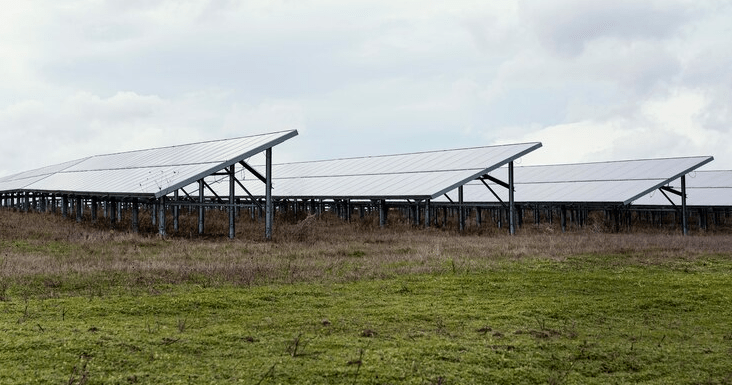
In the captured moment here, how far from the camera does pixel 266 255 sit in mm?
18109

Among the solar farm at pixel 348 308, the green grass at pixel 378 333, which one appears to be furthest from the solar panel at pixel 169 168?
the green grass at pixel 378 333

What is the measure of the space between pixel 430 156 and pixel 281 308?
29.2 meters

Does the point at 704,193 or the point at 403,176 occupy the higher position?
the point at 403,176

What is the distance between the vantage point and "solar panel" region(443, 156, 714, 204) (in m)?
34.1

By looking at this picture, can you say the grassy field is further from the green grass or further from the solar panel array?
the solar panel array

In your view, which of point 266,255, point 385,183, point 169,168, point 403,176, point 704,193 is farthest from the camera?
point 704,193

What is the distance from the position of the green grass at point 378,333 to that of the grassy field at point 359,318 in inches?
1.3

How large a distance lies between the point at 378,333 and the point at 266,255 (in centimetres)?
982

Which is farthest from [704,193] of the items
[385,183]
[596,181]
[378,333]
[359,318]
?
[378,333]

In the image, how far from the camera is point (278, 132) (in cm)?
2648

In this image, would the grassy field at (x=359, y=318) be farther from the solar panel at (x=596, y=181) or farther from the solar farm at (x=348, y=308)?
the solar panel at (x=596, y=181)

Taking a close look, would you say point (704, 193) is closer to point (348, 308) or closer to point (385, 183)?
point (385, 183)

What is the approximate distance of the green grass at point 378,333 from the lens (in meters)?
7.09

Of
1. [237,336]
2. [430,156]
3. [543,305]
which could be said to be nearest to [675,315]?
[543,305]
